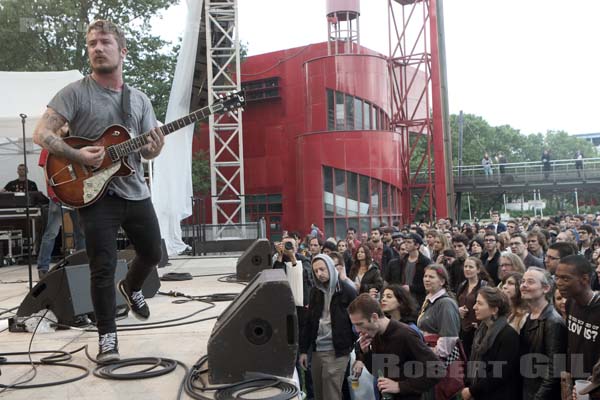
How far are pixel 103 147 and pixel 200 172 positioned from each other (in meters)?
21.6

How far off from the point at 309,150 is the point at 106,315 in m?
21.7

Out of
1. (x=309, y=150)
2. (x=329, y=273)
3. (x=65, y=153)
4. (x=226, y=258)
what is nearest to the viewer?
(x=65, y=153)

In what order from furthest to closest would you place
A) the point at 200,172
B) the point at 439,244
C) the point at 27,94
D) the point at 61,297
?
the point at 200,172 < the point at 27,94 < the point at 439,244 < the point at 61,297

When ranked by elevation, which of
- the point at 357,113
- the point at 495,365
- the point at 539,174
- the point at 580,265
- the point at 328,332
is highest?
the point at 357,113

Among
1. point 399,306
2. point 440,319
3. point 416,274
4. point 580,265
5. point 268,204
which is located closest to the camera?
point 580,265

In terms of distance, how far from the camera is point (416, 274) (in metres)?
7.05

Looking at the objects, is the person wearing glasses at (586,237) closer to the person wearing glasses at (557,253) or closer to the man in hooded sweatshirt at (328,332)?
the person wearing glasses at (557,253)

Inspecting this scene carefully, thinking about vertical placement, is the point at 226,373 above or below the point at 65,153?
below

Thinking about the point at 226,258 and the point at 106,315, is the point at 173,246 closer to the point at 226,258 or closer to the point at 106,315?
the point at 226,258

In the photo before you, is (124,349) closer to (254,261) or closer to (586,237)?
(254,261)

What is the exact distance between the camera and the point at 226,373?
2.60 metres

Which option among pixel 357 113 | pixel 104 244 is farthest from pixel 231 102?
pixel 357 113

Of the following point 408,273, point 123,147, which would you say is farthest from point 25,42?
point 123,147

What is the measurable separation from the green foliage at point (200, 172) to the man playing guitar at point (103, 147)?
20880 millimetres
